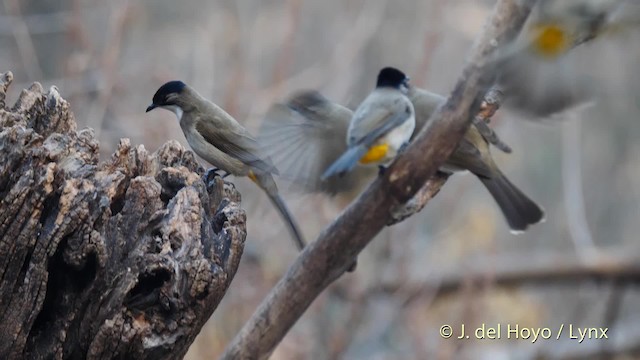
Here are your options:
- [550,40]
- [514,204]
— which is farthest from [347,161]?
[514,204]

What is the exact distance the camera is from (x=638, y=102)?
10.2 meters

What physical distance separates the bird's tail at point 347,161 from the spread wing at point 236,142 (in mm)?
374

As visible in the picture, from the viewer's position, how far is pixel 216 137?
11.4ft

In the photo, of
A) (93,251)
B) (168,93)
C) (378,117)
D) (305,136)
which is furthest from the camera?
(168,93)

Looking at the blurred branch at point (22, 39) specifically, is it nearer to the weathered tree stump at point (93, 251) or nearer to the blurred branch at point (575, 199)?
the weathered tree stump at point (93, 251)

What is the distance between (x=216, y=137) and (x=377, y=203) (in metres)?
0.70

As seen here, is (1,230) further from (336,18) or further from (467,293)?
(336,18)

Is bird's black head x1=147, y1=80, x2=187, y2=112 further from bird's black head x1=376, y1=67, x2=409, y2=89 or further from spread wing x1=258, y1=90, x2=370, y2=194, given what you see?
bird's black head x1=376, y1=67, x2=409, y2=89

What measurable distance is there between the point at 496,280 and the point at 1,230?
4.45 meters

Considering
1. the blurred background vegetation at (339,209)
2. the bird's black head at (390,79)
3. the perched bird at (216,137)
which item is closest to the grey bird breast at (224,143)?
the perched bird at (216,137)

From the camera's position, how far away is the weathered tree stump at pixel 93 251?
2355 millimetres

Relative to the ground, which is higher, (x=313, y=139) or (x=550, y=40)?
(x=550, y=40)
